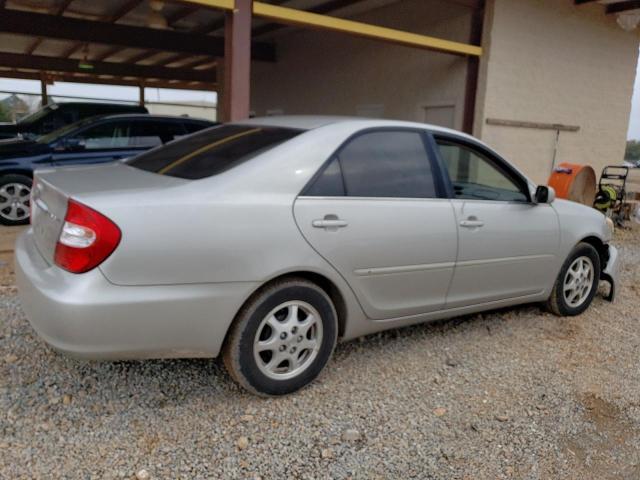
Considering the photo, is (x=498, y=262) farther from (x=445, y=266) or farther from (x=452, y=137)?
(x=452, y=137)

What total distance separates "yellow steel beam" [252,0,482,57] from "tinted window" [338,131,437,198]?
4.29 m

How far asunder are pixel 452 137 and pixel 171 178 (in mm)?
1981

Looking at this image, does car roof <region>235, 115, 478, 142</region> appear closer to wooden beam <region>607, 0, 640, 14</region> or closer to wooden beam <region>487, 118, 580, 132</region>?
wooden beam <region>487, 118, 580, 132</region>

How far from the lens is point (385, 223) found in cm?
325

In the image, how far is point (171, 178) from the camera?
116 inches

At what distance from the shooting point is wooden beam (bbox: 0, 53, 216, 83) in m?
15.7

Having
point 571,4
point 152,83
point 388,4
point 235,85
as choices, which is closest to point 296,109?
point 388,4

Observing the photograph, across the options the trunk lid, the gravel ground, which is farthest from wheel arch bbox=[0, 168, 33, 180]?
the trunk lid

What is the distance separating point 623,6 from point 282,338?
11.3 meters

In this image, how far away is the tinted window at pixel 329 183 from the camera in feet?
9.98

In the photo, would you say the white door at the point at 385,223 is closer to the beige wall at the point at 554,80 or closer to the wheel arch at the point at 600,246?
the wheel arch at the point at 600,246

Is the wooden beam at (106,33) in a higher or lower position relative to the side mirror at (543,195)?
higher

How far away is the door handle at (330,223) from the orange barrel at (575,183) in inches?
286

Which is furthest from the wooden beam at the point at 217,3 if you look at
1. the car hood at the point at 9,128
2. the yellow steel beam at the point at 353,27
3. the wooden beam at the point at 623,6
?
the wooden beam at the point at 623,6
